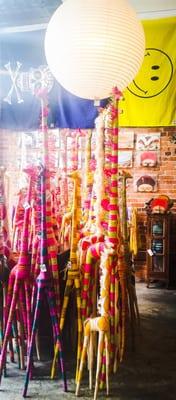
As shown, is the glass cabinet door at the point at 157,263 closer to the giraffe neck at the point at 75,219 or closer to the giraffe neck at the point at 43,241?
the giraffe neck at the point at 75,219

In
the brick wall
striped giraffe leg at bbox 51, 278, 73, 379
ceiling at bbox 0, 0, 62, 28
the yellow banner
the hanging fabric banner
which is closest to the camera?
striped giraffe leg at bbox 51, 278, 73, 379

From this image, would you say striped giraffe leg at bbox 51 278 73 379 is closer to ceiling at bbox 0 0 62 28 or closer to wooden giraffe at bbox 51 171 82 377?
wooden giraffe at bbox 51 171 82 377

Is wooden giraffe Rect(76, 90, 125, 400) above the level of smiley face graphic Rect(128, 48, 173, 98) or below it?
below

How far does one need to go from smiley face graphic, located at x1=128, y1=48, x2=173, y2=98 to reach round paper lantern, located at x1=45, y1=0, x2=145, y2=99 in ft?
7.55

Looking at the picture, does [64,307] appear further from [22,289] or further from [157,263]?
[157,263]

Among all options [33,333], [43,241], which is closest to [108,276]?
[43,241]

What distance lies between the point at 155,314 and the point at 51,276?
1.83 metres

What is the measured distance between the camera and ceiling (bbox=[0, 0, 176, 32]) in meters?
3.89

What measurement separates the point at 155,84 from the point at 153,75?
0.10m

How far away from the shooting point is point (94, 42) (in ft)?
6.18

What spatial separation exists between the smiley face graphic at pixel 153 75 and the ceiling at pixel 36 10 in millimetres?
554

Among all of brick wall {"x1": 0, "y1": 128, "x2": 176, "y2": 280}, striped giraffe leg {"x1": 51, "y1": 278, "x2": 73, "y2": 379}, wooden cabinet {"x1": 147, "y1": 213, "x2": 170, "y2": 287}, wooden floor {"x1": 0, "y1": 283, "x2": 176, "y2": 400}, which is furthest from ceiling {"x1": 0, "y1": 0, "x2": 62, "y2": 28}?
wooden floor {"x1": 0, "y1": 283, "x2": 176, "y2": 400}

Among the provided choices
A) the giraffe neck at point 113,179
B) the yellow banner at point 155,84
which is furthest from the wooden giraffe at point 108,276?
the yellow banner at point 155,84

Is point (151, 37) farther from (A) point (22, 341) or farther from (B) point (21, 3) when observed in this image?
(A) point (22, 341)
